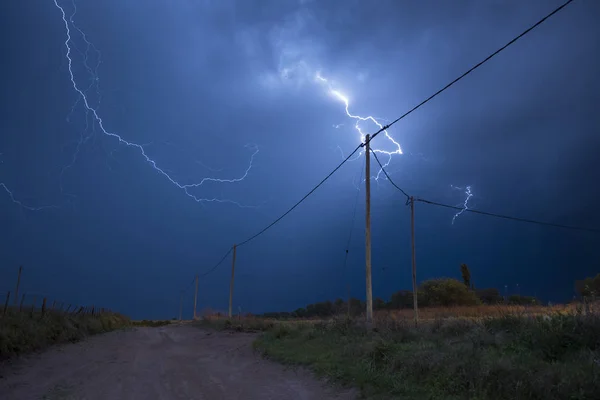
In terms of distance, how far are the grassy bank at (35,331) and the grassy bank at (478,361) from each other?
334 inches

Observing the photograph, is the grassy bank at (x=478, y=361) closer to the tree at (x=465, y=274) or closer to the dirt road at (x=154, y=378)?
the dirt road at (x=154, y=378)

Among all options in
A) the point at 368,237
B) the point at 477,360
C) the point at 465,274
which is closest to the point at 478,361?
the point at 477,360

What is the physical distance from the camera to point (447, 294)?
A: 39.9m

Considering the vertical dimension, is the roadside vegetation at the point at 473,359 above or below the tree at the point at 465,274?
below

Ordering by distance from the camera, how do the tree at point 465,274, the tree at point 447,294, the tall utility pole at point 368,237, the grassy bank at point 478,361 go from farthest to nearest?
the tree at point 465,274 → the tree at point 447,294 → the tall utility pole at point 368,237 → the grassy bank at point 478,361

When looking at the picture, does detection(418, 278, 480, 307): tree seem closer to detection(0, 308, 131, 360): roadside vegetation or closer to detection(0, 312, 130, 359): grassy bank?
detection(0, 308, 131, 360): roadside vegetation

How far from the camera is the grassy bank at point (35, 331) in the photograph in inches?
466

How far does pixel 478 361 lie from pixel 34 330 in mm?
15145

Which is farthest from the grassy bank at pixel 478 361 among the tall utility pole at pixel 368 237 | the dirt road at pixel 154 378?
the tall utility pole at pixel 368 237

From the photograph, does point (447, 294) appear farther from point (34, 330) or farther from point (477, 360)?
point (477, 360)

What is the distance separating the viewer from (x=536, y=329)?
7.56 m

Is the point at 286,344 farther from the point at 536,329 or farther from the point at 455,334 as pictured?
the point at 536,329

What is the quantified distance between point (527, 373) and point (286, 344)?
8.70 m

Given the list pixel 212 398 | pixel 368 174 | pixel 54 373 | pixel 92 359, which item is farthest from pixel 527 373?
pixel 92 359
